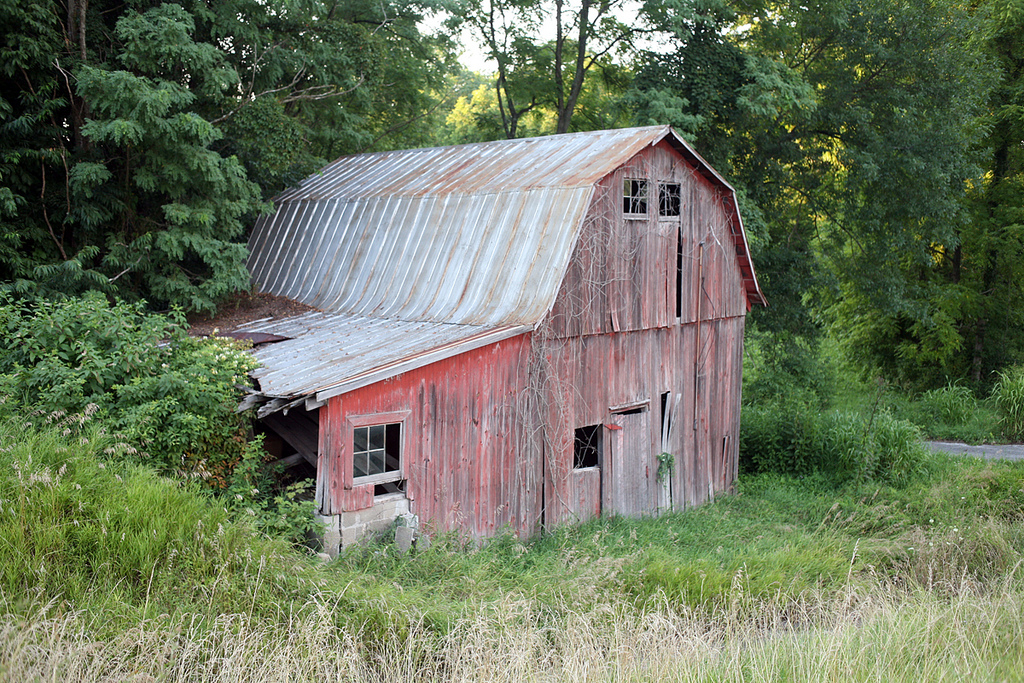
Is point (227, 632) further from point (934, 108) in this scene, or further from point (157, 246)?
point (934, 108)

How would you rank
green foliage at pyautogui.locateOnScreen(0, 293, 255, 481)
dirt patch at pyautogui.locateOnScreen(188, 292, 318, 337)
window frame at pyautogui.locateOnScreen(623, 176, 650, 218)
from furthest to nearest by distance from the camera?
dirt patch at pyautogui.locateOnScreen(188, 292, 318, 337), window frame at pyautogui.locateOnScreen(623, 176, 650, 218), green foliage at pyautogui.locateOnScreen(0, 293, 255, 481)

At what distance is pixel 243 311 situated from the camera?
46.4 ft

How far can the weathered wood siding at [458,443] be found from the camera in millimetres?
8875

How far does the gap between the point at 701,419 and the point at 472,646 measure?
8538 mm

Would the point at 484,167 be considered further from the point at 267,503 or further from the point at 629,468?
the point at 267,503

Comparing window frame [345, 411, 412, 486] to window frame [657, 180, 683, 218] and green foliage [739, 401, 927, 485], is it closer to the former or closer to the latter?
window frame [657, 180, 683, 218]

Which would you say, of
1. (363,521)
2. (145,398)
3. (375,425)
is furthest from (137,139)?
(363,521)

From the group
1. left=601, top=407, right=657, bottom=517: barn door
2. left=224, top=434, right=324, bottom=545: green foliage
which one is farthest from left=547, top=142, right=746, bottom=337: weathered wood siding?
left=224, top=434, right=324, bottom=545: green foliage

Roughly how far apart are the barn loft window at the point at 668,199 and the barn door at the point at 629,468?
3.24 meters

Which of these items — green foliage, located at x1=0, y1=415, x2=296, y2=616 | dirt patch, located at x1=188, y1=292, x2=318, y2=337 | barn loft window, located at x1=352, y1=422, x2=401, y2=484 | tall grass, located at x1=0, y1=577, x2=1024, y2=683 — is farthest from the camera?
dirt patch, located at x1=188, y1=292, x2=318, y2=337

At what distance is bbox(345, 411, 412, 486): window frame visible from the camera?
29.2 ft

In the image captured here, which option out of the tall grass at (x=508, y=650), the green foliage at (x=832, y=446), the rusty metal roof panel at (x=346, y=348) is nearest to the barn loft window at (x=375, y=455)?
the rusty metal roof panel at (x=346, y=348)

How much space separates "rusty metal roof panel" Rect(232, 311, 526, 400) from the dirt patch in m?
0.61

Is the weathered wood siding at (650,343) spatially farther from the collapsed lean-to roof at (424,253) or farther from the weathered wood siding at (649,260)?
the collapsed lean-to roof at (424,253)
